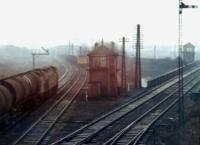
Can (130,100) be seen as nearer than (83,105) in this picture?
No

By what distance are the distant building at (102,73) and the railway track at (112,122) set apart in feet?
9.49

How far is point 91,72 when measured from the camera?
121 feet

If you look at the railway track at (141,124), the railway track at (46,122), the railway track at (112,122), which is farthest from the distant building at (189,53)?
the railway track at (46,122)

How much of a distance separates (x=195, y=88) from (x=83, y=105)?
1551 cm

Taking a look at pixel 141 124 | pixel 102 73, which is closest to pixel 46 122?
pixel 141 124

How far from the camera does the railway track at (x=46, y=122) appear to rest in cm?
2008

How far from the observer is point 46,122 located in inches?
970

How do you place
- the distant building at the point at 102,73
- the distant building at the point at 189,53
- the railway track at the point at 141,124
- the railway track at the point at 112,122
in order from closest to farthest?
the railway track at the point at 141,124
the railway track at the point at 112,122
the distant building at the point at 102,73
the distant building at the point at 189,53

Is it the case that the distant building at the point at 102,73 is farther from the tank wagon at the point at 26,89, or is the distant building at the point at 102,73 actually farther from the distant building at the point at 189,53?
the distant building at the point at 189,53

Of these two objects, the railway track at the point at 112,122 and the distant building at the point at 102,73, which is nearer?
the railway track at the point at 112,122

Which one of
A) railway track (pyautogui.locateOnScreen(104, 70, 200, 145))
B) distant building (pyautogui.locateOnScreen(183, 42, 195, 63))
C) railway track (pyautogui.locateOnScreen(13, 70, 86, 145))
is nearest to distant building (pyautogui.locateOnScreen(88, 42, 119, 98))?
railway track (pyautogui.locateOnScreen(13, 70, 86, 145))

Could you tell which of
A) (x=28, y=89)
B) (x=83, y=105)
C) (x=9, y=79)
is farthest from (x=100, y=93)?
(x=9, y=79)

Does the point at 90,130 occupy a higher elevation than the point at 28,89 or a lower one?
lower

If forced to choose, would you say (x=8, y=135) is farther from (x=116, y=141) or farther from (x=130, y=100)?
(x=130, y=100)
